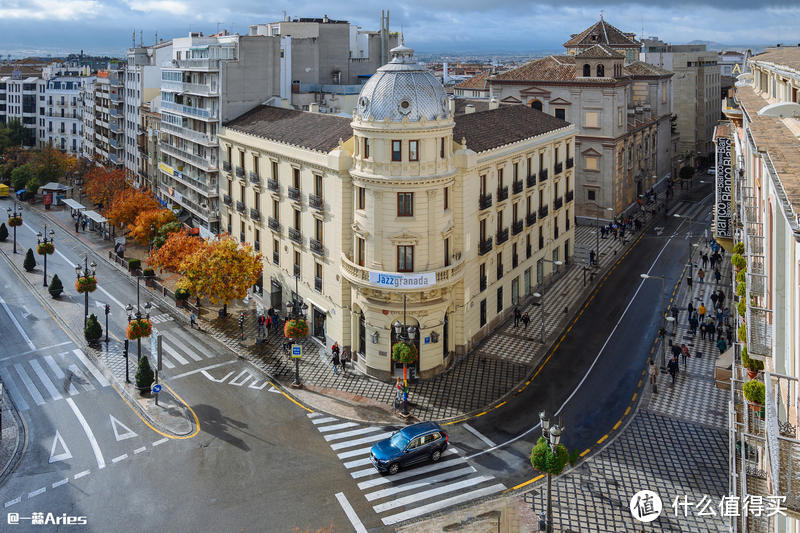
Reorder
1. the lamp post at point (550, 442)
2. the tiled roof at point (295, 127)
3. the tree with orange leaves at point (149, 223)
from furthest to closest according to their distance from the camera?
the tree with orange leaves at point (149, 223), the tiled roof at point (295, 127), the lamp post at point (550, 442)

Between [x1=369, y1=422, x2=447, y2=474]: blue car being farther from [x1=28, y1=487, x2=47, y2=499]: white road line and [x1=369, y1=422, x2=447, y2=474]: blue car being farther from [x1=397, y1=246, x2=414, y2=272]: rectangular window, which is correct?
[x1=28, y1=487, x2=47, y2=499]: white road line

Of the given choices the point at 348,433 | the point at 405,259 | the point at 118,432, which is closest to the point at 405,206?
the point at 405,259

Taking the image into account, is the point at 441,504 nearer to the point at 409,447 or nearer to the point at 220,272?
the point at 409,447

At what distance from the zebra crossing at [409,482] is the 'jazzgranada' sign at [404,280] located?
10199 millimetres

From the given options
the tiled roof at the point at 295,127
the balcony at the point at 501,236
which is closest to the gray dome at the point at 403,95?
the tiled roof at the point at 295,127

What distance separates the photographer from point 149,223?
257 feet

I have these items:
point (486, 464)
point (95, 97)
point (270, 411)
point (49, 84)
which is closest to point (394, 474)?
point (486, 464)

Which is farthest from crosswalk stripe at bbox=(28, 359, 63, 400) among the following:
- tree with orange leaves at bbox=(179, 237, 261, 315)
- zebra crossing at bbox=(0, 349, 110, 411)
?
tree with orange leaves at bbox=(179, 237, 261, 315)

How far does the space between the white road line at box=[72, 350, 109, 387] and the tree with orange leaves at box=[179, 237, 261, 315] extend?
9259 millimetres

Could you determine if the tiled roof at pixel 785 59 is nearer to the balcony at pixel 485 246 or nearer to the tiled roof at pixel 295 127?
the balcony at pixel 485 246

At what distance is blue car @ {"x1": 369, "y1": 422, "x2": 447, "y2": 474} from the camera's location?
3728cm

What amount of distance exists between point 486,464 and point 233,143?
131 feet

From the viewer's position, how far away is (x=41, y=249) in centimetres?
7000

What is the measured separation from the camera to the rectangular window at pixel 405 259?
156ft
